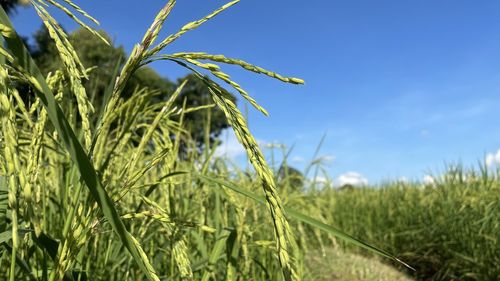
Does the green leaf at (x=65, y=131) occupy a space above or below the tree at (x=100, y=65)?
below

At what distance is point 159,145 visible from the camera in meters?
1.28

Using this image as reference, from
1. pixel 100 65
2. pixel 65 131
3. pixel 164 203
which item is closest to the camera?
pixel 65 131

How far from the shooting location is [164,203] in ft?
6.24

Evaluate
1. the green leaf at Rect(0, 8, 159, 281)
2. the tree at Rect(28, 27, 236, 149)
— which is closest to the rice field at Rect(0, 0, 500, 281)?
the green leaf at Rect(0, 8, 159, 281)

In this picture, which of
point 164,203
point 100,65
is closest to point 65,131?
point 100,65

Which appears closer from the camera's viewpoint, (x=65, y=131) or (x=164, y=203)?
(x=65, y=131)

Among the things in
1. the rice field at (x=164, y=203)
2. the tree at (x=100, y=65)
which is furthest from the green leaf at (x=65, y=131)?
the tree at (x=100, y=65)

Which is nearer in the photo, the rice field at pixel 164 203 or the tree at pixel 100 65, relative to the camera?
the rice field at pixel 164 203

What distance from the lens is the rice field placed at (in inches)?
19.9

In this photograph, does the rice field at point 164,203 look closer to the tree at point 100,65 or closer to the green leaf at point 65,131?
the green leaf at point 65,131

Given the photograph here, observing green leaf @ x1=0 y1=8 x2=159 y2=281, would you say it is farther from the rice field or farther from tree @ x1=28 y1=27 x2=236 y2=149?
tree @ x1=28 y1=27 x2=236 y2=149

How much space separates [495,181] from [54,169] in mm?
4387

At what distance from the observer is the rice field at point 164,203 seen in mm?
505

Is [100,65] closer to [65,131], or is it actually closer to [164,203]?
[164,203]
